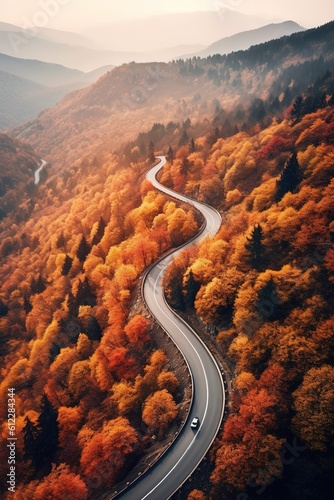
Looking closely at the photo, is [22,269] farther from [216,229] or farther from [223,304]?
[223,304]

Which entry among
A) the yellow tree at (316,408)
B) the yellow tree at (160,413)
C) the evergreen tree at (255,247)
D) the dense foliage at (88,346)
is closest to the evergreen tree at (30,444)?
the dense foliage at (88,346)

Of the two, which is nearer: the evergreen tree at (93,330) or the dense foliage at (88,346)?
the dense foliage at (88,346)

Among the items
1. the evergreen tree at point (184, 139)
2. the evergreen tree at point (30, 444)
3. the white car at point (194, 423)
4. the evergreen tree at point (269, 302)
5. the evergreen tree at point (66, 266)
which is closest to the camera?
the white car at point (194, 423)

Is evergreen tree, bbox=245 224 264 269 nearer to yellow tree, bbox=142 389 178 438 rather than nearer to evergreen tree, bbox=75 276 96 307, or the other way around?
yellow tree, bbox=142 389 178 438

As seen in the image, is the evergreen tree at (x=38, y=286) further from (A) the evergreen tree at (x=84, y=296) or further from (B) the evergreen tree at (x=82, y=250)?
(A) the evergreen tree at (x=84, y=296)

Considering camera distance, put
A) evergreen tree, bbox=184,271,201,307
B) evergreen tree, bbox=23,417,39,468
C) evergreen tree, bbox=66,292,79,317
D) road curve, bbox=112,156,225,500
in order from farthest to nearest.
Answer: evergreen tree, bbox=66,292,79,317 → evergreen tree, bbox=184,271,201,307 → evergreen tree, bbox=23,417,39,468 → road curve, bbox=112,156,225,500

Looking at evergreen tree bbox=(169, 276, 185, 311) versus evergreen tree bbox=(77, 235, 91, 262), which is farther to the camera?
evergreen tree bbox=(77, 235, 91, 262)

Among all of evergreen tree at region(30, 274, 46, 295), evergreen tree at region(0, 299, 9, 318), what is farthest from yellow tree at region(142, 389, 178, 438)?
evergreen tree at region(0, 299, 9, 318)
